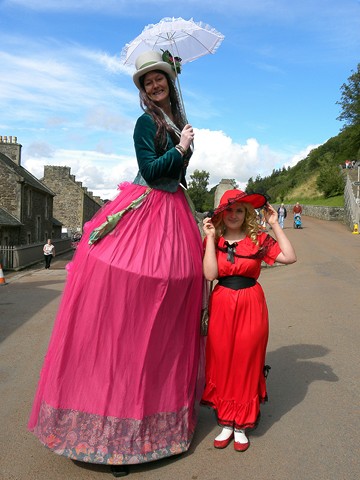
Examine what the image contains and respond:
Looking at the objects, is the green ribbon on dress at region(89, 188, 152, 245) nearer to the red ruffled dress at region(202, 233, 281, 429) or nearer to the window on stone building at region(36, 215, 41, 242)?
the red ruffled dress at region(202, 233, 281, 429)

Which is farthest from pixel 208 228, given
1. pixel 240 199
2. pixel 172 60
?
Answer: pixel 172 60

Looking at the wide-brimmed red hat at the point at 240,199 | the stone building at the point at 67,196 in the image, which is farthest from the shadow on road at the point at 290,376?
the stone building at the point at 67,196

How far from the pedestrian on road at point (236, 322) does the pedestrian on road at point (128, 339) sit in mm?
227

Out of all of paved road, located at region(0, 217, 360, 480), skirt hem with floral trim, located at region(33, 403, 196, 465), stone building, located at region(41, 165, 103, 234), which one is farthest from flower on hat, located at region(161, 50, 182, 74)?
stone building, located at region(41, 165, 103, 234)

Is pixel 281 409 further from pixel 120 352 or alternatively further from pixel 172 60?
pixel 172 60

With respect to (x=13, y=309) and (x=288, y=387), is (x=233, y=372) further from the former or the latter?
(x=13, y=309)

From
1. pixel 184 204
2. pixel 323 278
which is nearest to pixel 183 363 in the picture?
pixel 184 204

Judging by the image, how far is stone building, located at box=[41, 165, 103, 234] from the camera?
176ft

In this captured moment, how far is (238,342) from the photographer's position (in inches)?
124

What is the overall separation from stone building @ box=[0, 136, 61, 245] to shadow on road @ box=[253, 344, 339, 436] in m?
24.8

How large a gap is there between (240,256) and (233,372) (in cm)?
79

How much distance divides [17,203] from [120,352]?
30666 millimetres

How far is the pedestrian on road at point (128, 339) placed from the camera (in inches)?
108

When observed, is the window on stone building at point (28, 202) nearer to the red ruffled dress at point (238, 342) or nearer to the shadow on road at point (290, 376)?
the shadow on road at point (290, 376)
